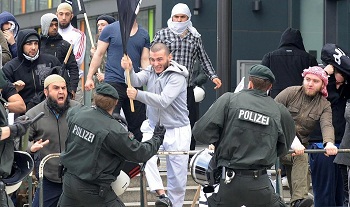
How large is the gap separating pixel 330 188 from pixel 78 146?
396 centimetres

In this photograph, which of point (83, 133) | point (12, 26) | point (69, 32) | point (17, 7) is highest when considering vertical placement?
point (17, 7)

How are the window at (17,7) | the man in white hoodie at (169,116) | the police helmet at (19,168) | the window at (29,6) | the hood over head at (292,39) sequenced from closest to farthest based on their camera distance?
the police helmet at (19,168)
the man in white hoodie at (169,116)
the hood over head at (292,39)
the window at (29,6)
the window at (17,7)

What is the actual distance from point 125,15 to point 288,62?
291 cm

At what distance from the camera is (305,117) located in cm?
1177

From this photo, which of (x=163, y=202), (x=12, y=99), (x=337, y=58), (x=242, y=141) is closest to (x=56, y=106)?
(x=12, y=99)

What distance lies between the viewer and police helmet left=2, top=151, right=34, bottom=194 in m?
9.61

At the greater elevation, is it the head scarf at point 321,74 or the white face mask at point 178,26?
the white face mask at point 178,26

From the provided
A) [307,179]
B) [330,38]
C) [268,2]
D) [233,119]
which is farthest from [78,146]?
[268,2]

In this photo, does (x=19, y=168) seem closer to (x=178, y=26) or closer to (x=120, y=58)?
(x=120, y=58)

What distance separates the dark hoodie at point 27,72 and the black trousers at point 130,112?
0.82 metres

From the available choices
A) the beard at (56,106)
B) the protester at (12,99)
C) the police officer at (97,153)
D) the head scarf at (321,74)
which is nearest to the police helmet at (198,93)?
the head scarf at (321,74)

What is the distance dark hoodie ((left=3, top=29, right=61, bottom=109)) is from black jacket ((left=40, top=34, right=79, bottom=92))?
0.73 meters

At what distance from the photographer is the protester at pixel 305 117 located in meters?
11.6

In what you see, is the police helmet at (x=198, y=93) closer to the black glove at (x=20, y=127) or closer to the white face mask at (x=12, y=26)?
the white face mask at (x=12, y=26)
